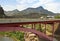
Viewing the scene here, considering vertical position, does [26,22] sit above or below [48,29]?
above

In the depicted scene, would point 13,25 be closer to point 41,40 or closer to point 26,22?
point 26,22

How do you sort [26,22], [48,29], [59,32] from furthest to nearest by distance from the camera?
[59,32], [48,29], [26,22]

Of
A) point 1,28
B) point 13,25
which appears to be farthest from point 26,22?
point 1,28

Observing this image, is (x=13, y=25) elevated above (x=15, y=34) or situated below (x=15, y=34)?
above

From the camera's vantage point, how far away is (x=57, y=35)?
42.9 metres

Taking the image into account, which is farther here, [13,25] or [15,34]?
[15,34]

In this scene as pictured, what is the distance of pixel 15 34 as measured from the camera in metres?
44.1

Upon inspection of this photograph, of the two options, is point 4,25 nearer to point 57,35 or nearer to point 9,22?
point 9,22

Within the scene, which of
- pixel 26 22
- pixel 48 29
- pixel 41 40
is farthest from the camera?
pixel 48 29

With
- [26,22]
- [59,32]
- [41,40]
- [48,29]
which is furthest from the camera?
[59,32]

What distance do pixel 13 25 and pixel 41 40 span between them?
10510 mm

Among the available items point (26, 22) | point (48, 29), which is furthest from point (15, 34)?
point (26, 22)

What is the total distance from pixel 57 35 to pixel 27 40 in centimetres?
1055

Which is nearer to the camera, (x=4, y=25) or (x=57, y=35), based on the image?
(x=4, y=25)
